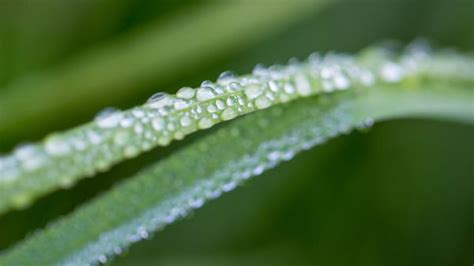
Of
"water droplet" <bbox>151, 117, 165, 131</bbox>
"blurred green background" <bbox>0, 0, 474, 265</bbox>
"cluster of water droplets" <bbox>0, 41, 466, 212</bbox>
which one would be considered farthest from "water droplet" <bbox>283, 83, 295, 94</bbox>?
"blurred green background" <bbox>0, 0, 474, 265</bbox>

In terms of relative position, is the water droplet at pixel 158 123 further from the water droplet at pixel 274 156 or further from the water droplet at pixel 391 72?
the water droplet at pixel 391 72

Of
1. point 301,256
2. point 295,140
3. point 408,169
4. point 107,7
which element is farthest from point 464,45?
point 295,140

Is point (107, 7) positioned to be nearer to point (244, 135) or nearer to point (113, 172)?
point (113, 172)

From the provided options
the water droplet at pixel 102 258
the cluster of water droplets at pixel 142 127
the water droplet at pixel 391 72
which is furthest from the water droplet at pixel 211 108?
Result: the water droplet at pixel 391 72

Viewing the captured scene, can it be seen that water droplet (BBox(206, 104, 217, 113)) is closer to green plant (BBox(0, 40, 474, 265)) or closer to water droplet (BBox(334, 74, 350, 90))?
green plant (BBox(0, 40, 474, 265))

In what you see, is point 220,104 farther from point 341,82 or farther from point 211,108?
point 341,82
